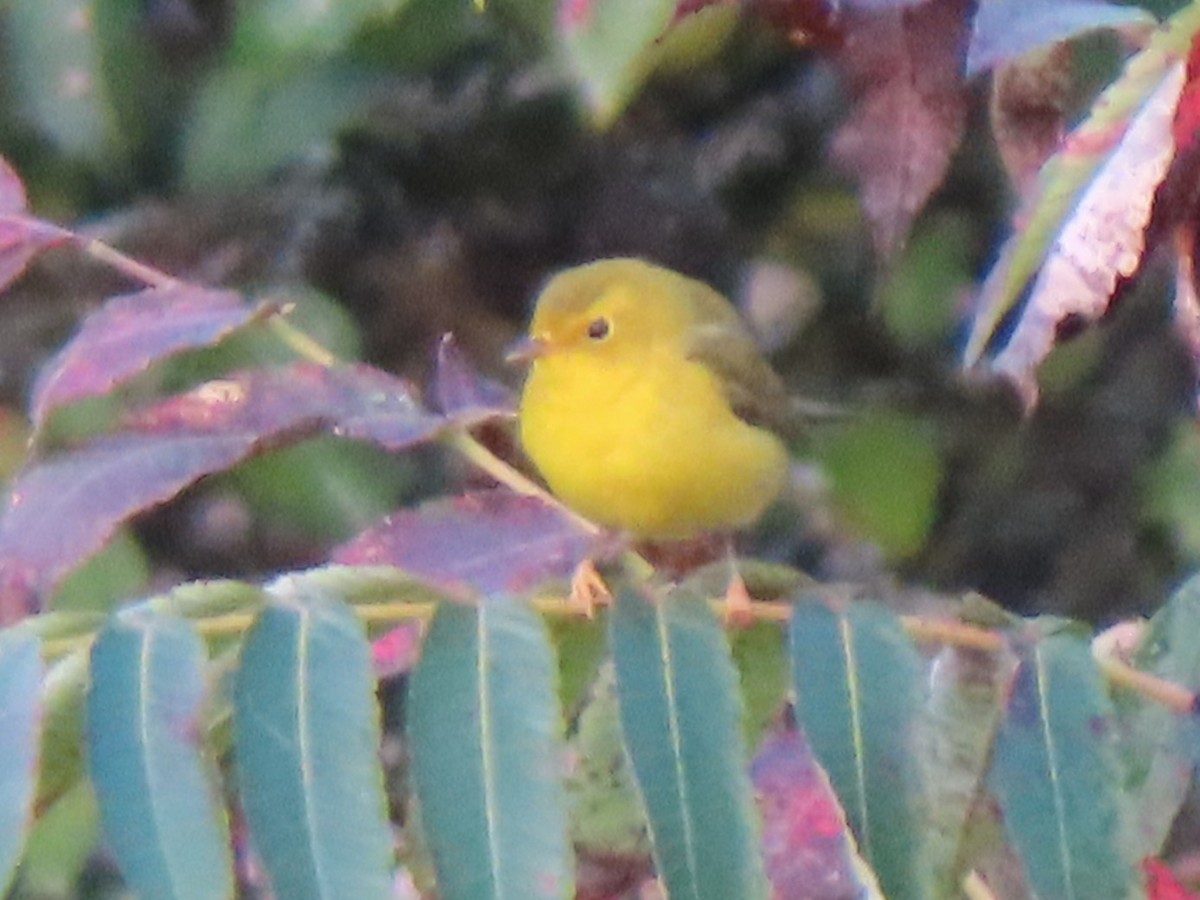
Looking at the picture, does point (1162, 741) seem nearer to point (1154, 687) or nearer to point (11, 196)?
point (1154, 687)

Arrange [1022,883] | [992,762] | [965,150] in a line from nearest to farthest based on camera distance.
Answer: [992,762] < [1022,883] < [965,150]

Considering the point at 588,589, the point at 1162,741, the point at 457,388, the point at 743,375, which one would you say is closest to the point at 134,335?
the point at 457,388

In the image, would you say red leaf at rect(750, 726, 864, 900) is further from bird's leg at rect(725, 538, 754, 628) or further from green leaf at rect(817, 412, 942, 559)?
green leaf at rect(817, 412, 942, 559)

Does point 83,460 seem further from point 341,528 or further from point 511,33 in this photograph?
point 511,33

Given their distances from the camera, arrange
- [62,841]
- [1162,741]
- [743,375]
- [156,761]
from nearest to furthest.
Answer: [156,761] → [1162,741] → [62,841] → [743,375]

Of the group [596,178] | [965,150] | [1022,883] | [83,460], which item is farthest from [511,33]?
[1022,883]

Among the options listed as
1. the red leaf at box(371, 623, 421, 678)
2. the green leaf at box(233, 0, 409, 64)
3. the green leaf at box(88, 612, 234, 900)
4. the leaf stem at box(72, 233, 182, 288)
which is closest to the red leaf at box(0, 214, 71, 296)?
the leaf stem at box(72, 233, 182, 288)
